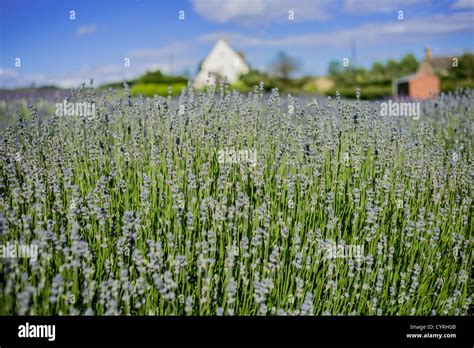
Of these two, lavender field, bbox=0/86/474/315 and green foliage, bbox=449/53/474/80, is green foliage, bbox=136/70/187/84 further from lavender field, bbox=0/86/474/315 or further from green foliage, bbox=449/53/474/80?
green foliage, bbox=449/53/474/80

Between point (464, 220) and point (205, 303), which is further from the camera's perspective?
point (464, 220)

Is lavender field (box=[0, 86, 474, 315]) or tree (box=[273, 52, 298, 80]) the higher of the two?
tree (box=[273, 52, 298, 80])

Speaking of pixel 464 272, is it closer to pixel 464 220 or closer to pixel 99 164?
pixel 464 220

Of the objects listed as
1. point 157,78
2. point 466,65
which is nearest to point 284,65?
point 157,78

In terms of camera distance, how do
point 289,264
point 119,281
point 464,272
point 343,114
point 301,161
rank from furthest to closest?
point 343,114
point 301,161
point 464,272
point 289,264
point 119,281

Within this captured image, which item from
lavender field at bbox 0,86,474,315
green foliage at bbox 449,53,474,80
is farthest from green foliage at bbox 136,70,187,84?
green foliage at bbox 449,53,474,80

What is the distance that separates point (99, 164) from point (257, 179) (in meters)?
1.15

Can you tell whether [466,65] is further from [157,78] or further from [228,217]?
[228,217]

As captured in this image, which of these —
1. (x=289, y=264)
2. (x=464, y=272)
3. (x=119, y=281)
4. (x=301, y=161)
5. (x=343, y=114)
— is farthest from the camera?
(x=343, y=114)

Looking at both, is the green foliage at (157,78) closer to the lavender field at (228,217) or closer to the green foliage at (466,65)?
the lavender field at (228,217)

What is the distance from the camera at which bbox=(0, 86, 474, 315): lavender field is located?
8.27 ft

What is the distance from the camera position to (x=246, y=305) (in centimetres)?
267
